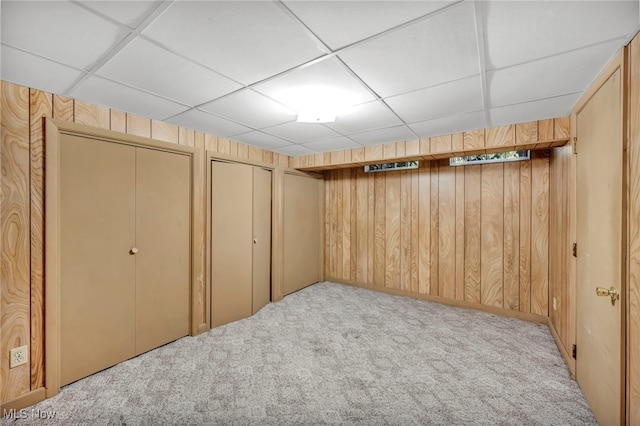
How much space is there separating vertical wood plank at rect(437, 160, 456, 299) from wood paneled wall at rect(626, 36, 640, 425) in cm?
240

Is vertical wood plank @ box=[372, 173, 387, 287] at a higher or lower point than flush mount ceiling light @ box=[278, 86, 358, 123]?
lower

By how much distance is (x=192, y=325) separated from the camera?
2.82 meters

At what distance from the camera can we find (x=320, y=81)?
1.78 metres

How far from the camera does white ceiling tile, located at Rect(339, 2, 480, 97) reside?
124 centimetres

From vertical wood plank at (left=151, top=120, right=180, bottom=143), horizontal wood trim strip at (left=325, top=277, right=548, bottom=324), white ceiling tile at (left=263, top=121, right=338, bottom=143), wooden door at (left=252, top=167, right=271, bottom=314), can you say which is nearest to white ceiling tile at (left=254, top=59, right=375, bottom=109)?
white ceiling tile at (left=263, top=121, right=338, bottom=143)

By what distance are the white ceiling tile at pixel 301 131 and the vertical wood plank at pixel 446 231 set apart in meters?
1.79

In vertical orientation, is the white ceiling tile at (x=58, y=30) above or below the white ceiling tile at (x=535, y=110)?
below

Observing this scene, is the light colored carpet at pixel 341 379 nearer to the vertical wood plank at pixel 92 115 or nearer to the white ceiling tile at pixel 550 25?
the vertical wood plank at pixel 92 115

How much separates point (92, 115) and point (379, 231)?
373cm

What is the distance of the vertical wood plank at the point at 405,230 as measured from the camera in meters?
4.06

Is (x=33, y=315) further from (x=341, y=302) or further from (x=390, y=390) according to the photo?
(x=341, y=302)

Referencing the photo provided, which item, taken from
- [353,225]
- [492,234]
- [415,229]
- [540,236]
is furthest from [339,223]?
[540,236]

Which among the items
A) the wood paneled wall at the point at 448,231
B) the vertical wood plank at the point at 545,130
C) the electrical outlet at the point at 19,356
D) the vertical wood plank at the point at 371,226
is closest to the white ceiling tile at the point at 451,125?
the vertical wood plank at the point at 545,130

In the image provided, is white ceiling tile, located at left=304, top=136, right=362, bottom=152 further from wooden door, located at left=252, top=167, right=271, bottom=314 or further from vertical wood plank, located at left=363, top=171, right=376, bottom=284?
vertical wood plank, located at left=363, top=171, right=376, bottom=284
